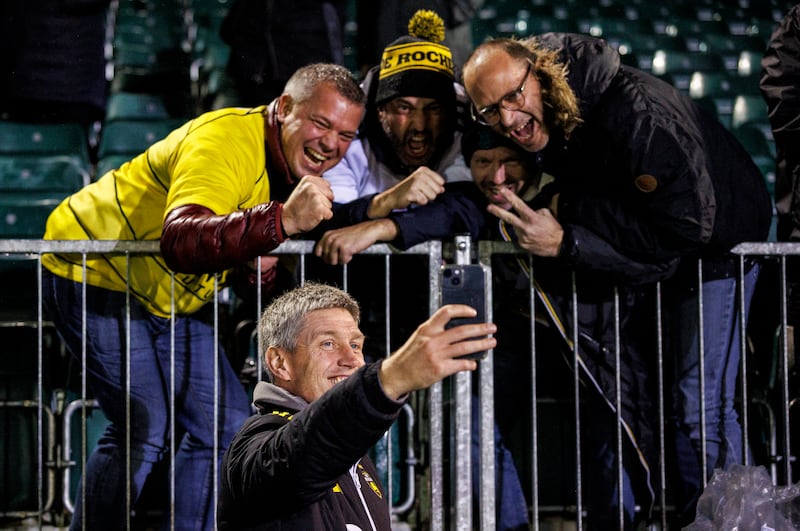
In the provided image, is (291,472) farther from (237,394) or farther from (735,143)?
(735,143)

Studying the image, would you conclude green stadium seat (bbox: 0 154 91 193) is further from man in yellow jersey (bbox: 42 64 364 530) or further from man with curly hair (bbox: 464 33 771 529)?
man with curly hair (bbox: 464 33 771 529)

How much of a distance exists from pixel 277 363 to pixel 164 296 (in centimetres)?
98

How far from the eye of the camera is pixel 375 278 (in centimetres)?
374

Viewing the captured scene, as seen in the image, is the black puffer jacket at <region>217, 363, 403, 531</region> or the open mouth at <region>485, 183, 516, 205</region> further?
the open mouth at <region>485, 183, 516, 205</region>

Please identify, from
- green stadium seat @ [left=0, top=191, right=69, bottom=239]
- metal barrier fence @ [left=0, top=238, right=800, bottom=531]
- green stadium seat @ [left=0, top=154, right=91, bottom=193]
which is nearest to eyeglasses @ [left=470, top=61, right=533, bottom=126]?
metal barrier fence @ [left=0, top=238, right=800, bottom=531]

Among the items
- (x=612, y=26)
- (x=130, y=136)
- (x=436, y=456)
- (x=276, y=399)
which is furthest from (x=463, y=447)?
(x=612, y=26)

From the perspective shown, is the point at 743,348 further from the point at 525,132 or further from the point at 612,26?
the point at 612,26

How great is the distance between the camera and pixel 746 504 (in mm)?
3033

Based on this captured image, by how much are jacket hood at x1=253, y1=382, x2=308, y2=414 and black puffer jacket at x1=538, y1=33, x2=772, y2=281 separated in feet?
3.94

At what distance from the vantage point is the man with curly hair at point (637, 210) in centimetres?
324

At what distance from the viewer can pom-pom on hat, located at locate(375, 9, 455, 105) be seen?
375 centimetres

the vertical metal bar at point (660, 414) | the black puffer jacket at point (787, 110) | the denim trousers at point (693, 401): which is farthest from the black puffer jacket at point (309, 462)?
the black puffer jacket at point (787, 110)

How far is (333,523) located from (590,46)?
1842 millimetres

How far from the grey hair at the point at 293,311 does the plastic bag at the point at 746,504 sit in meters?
1.26
